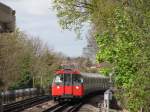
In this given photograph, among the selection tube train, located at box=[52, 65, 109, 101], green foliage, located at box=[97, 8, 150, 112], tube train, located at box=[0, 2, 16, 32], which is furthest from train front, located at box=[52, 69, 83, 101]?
tube train, located at box=[0, 2, 16, 32]

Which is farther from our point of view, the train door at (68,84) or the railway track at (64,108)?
the train door at (68,84)

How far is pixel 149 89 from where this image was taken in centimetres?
1568

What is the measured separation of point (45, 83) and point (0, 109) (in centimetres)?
8270

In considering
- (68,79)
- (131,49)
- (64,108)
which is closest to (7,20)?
(131,49)

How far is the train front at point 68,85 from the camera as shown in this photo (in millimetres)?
45844

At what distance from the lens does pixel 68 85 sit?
45938 mm

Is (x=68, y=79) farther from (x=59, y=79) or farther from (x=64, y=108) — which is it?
(x=64, y=108)

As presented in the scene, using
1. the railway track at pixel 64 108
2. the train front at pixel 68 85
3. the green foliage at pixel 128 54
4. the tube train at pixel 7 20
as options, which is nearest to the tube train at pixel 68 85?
the train front at pixel 68 85

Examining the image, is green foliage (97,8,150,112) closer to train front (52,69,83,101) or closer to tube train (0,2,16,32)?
tube train (0,2,16,32)

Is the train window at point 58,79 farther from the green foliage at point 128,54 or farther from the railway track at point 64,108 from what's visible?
the green foliage at point 128,54

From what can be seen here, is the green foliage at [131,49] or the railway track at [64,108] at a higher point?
the green foliage at [131,49]

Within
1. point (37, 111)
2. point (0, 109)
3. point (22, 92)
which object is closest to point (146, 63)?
point (0, 109)

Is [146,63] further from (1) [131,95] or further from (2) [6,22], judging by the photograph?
(2) [6,22]

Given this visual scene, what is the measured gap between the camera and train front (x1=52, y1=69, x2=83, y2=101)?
45844mm
